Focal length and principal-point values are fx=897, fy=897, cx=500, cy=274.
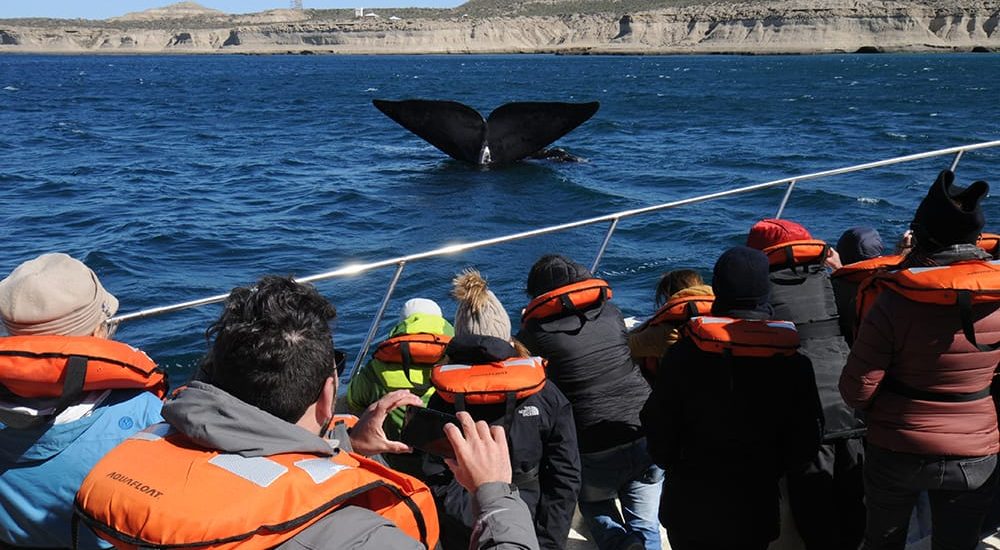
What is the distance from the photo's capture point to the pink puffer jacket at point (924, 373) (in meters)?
3.03

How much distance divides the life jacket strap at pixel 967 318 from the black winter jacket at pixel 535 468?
53.2 inches

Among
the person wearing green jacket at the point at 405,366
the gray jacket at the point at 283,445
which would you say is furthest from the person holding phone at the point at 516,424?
the gray jacket at the point at 283,445

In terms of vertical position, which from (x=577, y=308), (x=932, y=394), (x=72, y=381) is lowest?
(x=932, y=394)

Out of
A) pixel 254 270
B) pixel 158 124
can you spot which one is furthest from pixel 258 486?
pixel 158 124

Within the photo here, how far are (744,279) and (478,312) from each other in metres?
1.03

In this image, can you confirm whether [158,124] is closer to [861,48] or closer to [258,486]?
[258,486]

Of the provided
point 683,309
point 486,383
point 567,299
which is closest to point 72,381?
point 486,383

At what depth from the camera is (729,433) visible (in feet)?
10.3

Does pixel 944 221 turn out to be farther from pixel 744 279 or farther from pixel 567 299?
pixel 567 299

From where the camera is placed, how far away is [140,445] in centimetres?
193

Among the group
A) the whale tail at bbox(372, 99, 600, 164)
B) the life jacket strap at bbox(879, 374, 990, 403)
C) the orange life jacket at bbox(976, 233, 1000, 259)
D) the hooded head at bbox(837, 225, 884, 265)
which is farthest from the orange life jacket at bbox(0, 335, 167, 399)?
the whale tail at bbox(372, 99, 600, 164)

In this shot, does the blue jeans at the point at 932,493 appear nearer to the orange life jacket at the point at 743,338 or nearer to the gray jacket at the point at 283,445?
the orange life jacket at the point at 743,338

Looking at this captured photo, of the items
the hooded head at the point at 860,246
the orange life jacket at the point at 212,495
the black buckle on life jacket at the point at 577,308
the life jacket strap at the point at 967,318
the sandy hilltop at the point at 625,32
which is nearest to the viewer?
the orange life jacket at the point at 212,495

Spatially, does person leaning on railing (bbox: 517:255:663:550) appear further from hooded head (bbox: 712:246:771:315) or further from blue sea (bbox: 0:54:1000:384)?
blue sea (bbox: 0:54:1000:384)
